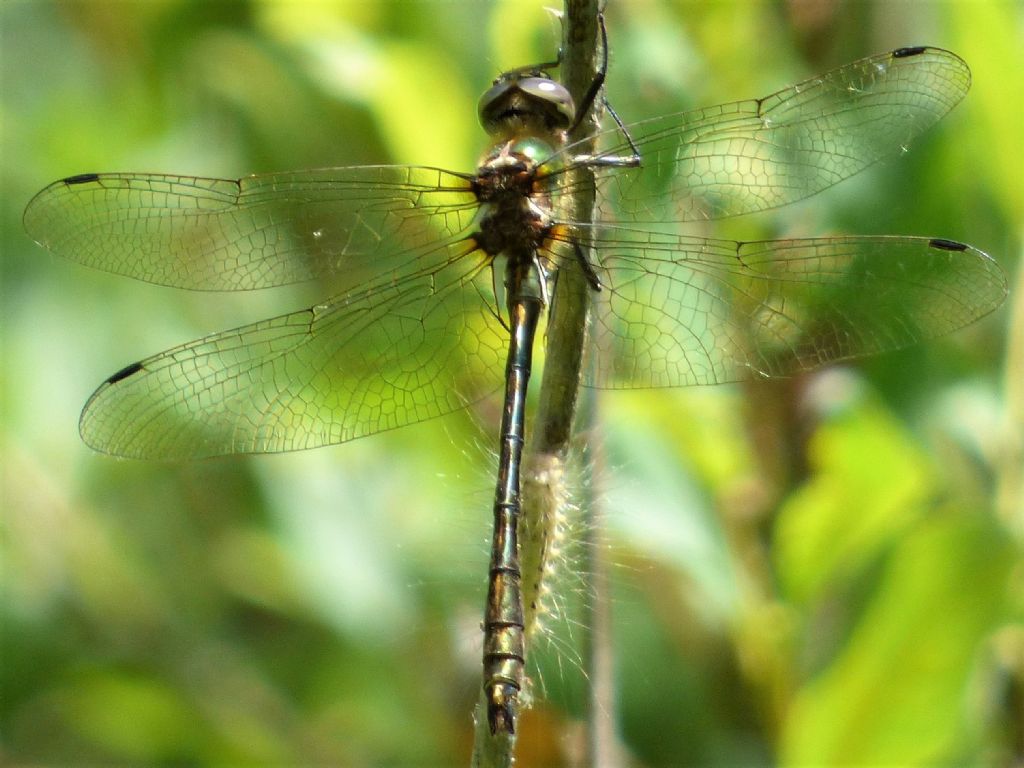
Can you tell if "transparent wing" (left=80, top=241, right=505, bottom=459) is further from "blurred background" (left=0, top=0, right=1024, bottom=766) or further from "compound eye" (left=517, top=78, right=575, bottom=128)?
"compound eye" (left=517, top=78, right=575, bottom=128)

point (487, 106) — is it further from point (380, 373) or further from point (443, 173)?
point (380, 373)

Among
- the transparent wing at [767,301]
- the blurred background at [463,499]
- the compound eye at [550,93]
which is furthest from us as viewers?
the blurred background at [463,499]

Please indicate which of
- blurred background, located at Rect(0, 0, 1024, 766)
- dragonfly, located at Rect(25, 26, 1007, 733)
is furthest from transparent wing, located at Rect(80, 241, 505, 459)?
blurred background, located at Rect(0, 0, 1024, 766)

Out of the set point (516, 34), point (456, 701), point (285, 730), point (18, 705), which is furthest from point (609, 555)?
point (18, 705)

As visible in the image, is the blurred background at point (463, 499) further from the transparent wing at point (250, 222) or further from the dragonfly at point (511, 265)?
the transparent wing at point (250, 222)

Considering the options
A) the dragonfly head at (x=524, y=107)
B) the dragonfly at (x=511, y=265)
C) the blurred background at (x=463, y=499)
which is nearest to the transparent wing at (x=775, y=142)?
the dragonfly at (x=511, y=265)

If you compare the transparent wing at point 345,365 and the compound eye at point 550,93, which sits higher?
the compound eye at point 550,93
